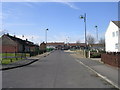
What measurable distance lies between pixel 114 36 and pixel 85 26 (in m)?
11.1

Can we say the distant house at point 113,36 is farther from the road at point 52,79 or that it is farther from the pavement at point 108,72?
the road at point 52,79

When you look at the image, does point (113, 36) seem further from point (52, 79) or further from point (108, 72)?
point (52, 79)

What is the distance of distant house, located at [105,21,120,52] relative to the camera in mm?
50534

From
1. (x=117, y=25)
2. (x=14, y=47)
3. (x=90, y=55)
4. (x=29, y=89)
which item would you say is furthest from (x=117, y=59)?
(x=14, y=47)


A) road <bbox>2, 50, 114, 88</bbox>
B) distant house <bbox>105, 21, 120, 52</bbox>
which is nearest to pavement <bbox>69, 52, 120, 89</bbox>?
road <bbox>2, 50, 114, 88</bbox>

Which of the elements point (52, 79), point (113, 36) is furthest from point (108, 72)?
point (113, 36)

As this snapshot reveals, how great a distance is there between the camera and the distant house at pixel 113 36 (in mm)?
50534

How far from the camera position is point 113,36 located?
2130 inches

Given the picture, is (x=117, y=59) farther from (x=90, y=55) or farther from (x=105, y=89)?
(x=90, y=55)

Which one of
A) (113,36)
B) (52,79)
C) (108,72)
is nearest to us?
(52,79)

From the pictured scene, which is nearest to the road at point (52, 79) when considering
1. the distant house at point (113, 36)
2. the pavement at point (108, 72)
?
the pavement at point (108, 72)

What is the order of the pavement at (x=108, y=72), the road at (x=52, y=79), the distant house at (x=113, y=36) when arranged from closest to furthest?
the road at (x=52, y=79)
the pavement at (x=108, y=72)
the distant house at (x=113, y=36)

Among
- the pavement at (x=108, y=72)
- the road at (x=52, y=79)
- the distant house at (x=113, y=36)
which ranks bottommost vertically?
the road at (x=52, y=79)

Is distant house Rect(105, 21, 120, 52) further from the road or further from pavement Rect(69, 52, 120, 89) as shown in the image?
the road
